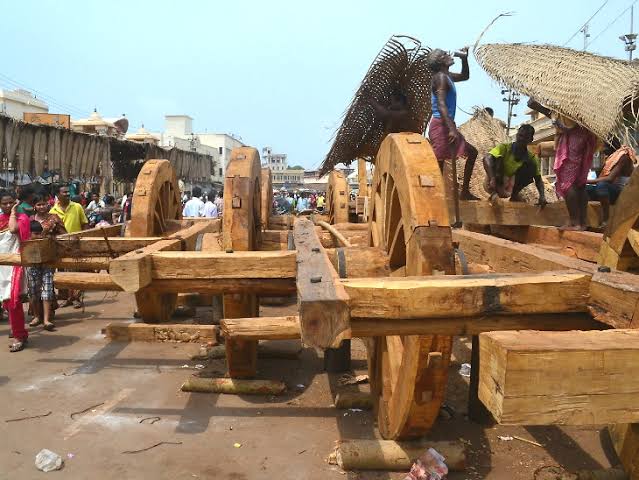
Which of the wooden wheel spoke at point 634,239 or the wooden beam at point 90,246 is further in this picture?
the wooden beam at point 90,246

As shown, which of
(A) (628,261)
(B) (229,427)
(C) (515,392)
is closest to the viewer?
(C) (515,392)

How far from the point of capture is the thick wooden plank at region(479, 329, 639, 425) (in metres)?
1.15

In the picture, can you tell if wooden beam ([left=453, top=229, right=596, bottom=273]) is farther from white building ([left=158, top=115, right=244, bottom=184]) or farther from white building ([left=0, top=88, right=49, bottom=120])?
white building ([left=158, top=115, right=244, bottom=184])

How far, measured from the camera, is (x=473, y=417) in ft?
12.5

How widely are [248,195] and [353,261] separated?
1.12m

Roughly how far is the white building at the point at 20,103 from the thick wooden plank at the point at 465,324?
29.3m

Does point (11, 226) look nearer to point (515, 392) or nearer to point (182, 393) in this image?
point (182, 393)

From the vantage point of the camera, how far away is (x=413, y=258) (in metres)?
2.43

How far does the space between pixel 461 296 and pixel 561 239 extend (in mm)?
2626

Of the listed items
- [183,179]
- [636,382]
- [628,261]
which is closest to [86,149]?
[183,179]

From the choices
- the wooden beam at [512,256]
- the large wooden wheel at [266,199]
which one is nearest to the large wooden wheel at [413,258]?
the wooden beam at [512,256]

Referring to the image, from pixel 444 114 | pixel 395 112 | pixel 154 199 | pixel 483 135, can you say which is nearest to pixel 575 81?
pixel 444 114

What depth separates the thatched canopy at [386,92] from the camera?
679 cm

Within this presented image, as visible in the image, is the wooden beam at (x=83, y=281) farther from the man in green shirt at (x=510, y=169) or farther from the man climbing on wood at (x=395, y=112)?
the man climbing on wood at (x=395, y=112)
